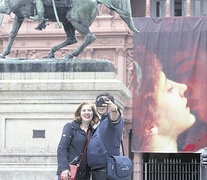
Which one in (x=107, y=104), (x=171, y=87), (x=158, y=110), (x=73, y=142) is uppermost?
(x=107, y=104)

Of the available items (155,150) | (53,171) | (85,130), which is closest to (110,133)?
(85,130)

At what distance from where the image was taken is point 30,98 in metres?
8.19

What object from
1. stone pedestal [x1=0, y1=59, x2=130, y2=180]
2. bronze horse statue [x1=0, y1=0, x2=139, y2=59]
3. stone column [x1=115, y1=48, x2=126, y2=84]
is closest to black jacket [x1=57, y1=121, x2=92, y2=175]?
stone pedestal [x1=0, y1=59, x2=130, y2=180]

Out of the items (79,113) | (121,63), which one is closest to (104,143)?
(79,113)

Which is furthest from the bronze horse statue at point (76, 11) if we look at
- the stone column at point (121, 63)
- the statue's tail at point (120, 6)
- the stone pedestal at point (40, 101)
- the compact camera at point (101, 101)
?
the stone column at point (121, 63)

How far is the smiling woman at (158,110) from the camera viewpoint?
2784 cm

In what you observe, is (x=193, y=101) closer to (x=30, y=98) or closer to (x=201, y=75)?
(x=201, y=75)

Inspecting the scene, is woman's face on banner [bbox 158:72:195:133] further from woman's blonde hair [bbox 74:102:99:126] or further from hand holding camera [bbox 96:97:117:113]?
hand holding camera [bbox 96:97:117:113]

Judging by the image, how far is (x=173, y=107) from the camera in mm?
28188

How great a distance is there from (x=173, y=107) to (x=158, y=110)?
632 millimetres

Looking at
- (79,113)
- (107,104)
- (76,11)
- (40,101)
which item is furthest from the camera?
(76,11)

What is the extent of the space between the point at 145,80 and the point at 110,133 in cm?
2214

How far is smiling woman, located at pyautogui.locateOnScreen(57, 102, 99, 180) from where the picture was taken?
6500 mm

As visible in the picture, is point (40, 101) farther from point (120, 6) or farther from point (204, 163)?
point (204, 163)
